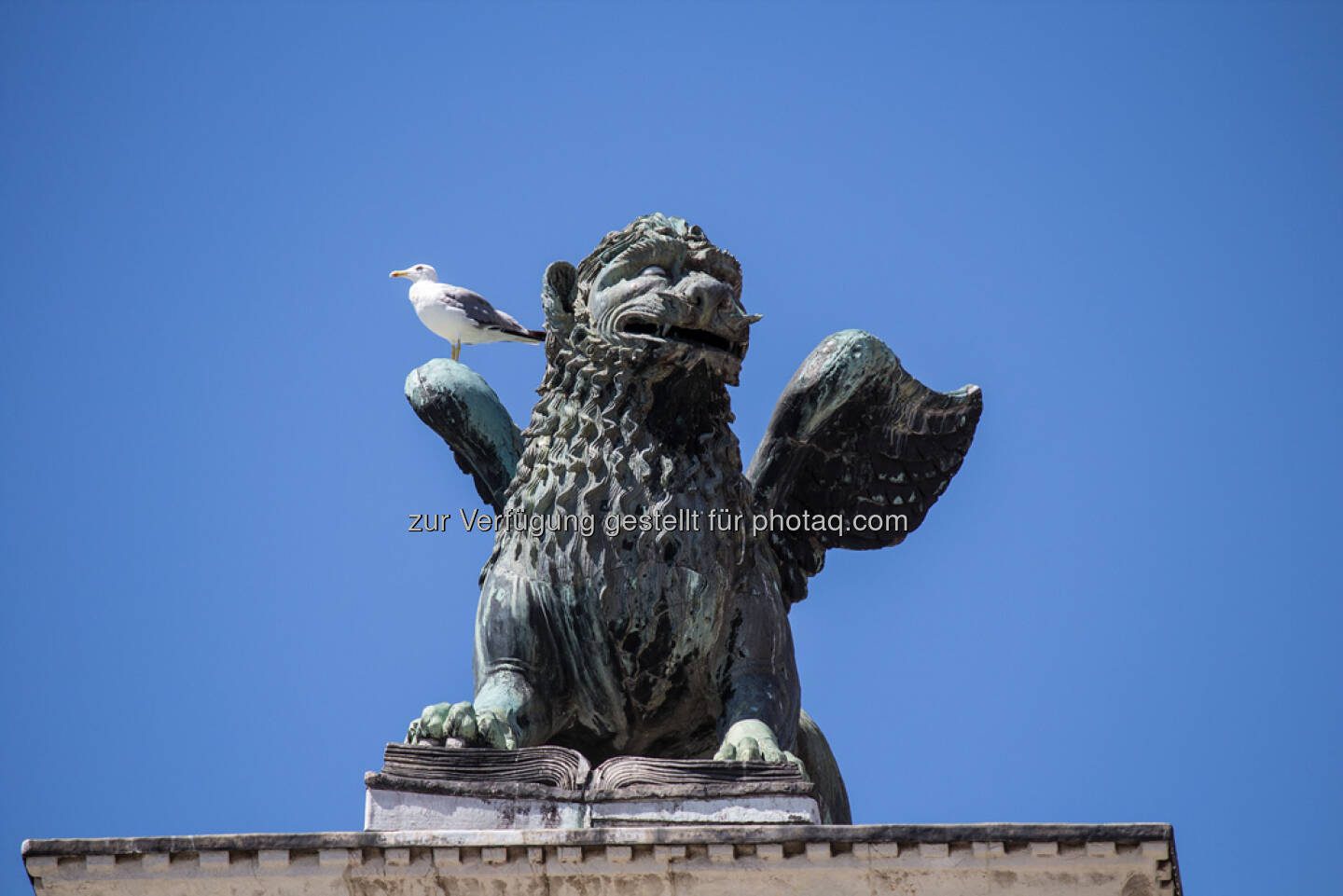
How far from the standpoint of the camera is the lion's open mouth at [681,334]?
36.9 feet

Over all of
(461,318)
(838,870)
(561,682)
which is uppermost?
(461,318)

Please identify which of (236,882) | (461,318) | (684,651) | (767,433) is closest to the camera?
(236,882)

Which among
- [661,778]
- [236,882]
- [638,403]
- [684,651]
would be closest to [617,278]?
[638,403]

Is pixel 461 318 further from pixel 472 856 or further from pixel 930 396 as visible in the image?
pixel 472 856

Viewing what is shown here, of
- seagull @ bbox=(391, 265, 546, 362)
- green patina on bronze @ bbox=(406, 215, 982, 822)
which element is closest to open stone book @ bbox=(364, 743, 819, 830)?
green patina on bronze @ bbox=(406, 215, 982, 822)

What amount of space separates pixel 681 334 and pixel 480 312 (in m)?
2.82

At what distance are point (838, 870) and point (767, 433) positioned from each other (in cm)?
310

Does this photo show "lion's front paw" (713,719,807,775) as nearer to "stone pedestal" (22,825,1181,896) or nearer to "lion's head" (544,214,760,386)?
"stone pedestal" (22,825,1181,896)

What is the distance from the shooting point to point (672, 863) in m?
9.52

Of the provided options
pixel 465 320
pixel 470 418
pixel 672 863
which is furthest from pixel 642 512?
pixel 465 320

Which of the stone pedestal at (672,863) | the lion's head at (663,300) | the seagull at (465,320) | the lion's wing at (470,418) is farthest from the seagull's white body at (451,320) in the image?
the stone pedestal at (672,863)

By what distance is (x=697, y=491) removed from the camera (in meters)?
11.2

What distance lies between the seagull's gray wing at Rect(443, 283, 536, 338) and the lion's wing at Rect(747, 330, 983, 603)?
7.73ft

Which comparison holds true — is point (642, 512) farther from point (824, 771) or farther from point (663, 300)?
point (824, 771)
